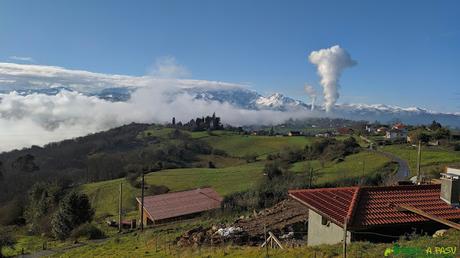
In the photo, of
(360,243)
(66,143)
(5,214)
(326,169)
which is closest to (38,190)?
(5,214)

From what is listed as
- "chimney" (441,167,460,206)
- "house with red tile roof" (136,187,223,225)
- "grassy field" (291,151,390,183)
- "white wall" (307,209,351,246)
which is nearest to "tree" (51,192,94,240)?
"house with red tile roof" (136,187,223,225)

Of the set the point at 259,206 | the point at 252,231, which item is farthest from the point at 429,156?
the point at 252,231

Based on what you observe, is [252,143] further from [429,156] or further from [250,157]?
[429,156]

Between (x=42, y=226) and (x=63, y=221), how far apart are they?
20.3ft

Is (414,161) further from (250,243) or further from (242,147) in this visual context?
(242,147)

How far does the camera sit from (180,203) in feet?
171

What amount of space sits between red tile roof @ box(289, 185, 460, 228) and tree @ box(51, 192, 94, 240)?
1293 inches

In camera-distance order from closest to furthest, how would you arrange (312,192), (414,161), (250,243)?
(312,192), (250,243), (414,161)

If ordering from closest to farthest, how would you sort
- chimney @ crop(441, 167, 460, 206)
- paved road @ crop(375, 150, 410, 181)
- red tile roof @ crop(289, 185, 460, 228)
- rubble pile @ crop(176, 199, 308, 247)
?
red tile roof @ crop(289, 185, 460, 228) < chimney @ crop(441, 167, 460, 206) < rubble pile @ crop(176, 199, 308, 247) < paved road @ crop(375, 150, 410, 181)

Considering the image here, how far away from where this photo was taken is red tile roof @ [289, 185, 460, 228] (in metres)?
16.6

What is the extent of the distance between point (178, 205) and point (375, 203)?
36.1m

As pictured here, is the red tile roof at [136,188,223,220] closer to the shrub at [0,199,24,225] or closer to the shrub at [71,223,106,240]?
the shrub at [71,223,106,240]

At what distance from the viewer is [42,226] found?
50.6 meters

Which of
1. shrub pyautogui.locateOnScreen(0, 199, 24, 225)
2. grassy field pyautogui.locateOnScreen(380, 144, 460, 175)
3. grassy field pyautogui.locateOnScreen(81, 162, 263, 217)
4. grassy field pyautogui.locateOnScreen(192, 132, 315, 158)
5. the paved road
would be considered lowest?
shrub pyautogui.locateOnScreen(0, 199, 24, 225)
